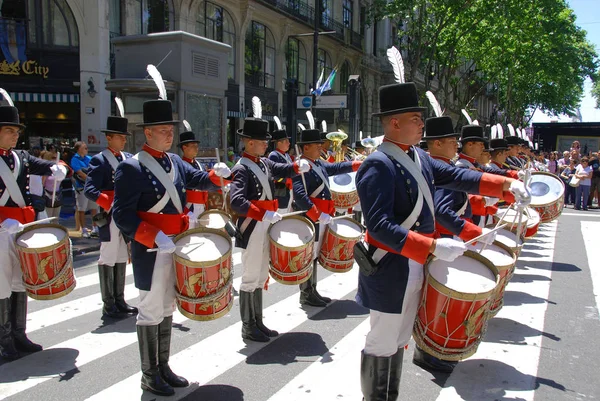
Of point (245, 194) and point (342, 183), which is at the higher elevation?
point (245, 194)

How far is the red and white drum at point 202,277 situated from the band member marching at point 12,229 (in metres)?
1.79

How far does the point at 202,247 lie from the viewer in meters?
4.21

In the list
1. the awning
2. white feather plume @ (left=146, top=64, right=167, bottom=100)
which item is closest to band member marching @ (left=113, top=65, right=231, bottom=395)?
white feather plume @ (left=146, top=64, right=167, bottom=100)

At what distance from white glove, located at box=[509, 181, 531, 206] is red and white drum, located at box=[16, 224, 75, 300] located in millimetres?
3999

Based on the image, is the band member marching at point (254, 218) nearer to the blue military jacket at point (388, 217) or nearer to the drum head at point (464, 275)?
the blue military jacket at point (388, 217)

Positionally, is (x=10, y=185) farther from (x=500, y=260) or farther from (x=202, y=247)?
(x=500, y=260)

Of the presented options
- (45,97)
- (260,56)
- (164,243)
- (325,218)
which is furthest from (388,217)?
(260,56)

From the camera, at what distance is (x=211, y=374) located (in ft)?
15.3

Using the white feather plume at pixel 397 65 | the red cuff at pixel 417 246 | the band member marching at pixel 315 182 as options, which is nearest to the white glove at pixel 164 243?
the red cuff at pixel 417 246

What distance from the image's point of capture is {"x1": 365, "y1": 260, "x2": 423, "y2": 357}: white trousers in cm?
347

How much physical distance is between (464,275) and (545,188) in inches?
226

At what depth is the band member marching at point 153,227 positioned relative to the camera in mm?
4082

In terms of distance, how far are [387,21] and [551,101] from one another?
2501 cm

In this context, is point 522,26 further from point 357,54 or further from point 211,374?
point 211,374
